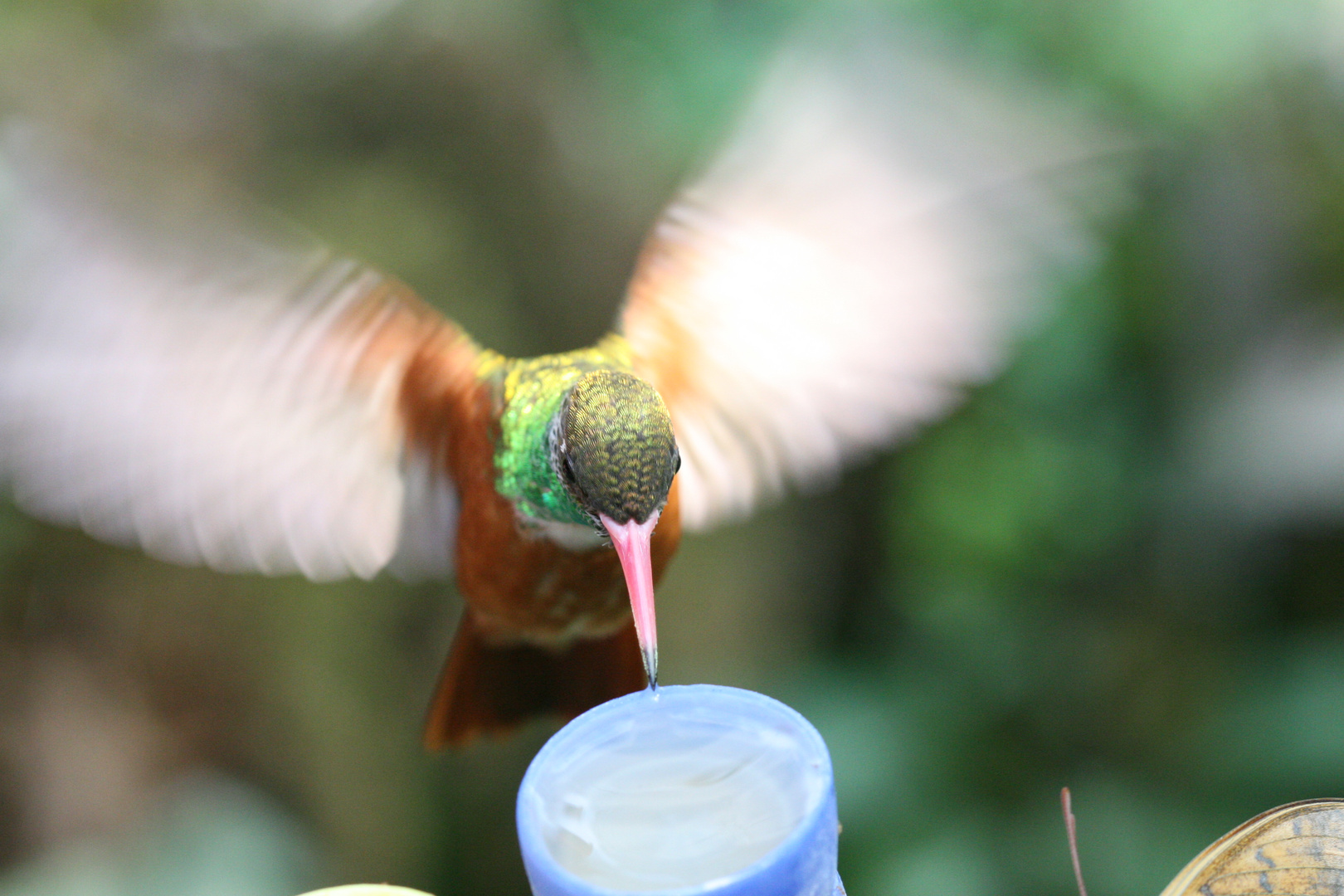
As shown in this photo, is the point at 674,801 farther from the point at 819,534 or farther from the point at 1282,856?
the point at 819,534

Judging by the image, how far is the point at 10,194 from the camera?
152 centimetres

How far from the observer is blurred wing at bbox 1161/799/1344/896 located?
2.24 ft

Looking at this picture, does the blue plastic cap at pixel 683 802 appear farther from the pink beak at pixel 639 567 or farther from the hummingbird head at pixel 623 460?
the hummingbird head at pixel 623 460

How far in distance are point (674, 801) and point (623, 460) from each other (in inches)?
19.8

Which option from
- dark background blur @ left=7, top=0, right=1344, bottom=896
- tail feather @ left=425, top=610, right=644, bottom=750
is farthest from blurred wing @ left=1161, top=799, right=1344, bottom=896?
dark background blur @ left=7, top=0, right=1344, bottom=896

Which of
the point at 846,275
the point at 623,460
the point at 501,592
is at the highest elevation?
the point at 846,275

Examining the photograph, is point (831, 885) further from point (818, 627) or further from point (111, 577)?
point (111, 577)

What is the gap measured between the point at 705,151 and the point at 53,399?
4.18 feet

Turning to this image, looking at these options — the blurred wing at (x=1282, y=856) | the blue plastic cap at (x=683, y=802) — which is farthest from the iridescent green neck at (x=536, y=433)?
the blurred wing at (x=1282, y=856)

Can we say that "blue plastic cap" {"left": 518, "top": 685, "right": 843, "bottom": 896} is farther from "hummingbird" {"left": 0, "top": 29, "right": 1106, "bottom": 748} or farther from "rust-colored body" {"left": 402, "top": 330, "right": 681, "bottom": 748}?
"rust-colored body" {"left": 402, "top": 330, "right": 681, "bottom": 748}

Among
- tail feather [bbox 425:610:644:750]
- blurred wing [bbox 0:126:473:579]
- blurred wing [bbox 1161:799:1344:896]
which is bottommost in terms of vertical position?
tail feather [bbox 425:610:644:750]

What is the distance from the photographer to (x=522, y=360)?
1579 mm

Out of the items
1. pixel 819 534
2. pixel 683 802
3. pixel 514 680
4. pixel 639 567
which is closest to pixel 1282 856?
pixel 683 802

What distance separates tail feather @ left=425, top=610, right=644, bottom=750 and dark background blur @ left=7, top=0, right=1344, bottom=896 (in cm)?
51
